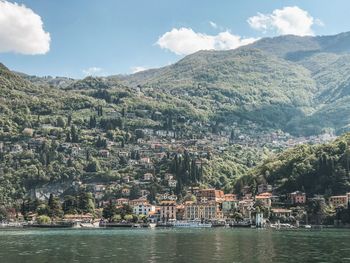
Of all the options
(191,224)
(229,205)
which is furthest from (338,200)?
(191,224)

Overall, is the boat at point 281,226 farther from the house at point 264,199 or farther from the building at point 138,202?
the building at point 138,202

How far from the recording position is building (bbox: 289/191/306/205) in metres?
160

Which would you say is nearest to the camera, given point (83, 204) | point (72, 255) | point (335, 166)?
point (72, 255)

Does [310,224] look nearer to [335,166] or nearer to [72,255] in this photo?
[335,166]

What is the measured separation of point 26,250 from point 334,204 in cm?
10025

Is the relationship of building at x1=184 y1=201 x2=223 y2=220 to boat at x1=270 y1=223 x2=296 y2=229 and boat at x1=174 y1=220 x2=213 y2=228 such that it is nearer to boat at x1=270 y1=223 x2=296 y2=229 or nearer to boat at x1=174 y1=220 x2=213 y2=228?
boat at x1=174 y1=220 x2=213 y2=228

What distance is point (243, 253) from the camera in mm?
62500

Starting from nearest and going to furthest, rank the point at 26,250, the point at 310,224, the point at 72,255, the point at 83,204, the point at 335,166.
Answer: the point at 72,255, the point at 26,250, the point at 310,224, the point at 335,166, the point at 83,204

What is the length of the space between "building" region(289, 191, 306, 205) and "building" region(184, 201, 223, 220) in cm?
2304

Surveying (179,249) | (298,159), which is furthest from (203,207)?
(179,249)

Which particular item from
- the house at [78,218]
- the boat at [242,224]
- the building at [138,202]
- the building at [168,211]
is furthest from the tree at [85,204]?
the boat at [242,224]

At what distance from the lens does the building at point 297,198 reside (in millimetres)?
159750

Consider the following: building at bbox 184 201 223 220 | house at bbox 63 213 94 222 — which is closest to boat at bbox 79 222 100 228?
house at bbox 63 213 94 222

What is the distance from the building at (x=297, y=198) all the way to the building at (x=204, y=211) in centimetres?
2304
